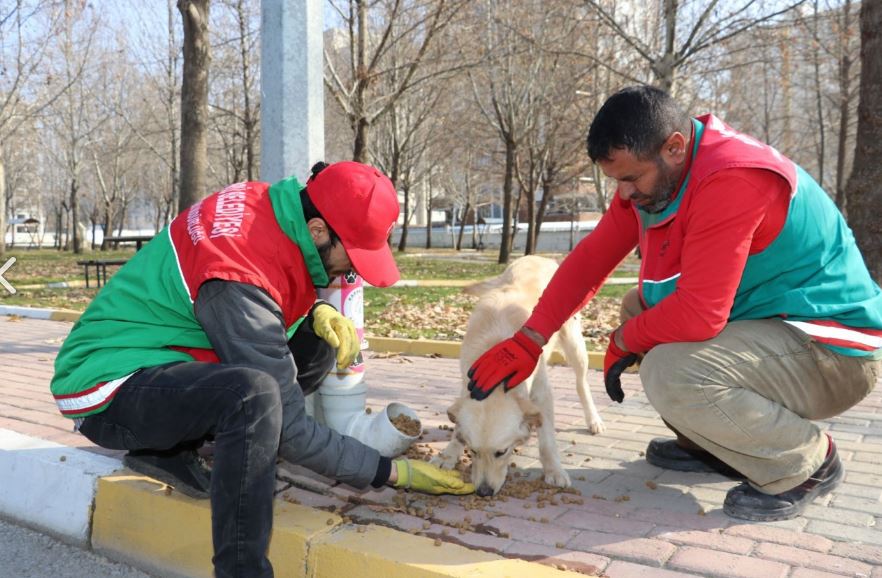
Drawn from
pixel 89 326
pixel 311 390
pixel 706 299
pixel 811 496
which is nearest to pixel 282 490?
pixel 311 390

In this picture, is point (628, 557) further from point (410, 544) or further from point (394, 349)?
point (394, 349)

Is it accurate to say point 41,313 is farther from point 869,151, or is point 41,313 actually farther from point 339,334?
point 869,151

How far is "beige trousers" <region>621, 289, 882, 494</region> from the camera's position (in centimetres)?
309

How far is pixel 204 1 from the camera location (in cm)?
1065

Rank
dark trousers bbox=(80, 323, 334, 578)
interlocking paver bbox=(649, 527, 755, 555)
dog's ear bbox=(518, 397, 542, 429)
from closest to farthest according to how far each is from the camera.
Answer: dark trousers bbox=(80, 323, 334, 578) → interlocking paver bbox=(649, 527, 755, 555) → dog's ear bbox=(518, 397, 542, 429)

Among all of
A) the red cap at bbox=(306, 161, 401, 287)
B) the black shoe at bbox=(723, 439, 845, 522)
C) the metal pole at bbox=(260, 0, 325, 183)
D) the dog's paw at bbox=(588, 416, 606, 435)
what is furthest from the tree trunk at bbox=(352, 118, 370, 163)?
the black shoe at bbox=(723, 439, 845, 522)

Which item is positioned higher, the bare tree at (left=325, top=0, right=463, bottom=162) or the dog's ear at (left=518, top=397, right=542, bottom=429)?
the bare tree at (left=325, top=0, right=463, bottom=162)

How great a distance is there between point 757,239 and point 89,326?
2.72 metres

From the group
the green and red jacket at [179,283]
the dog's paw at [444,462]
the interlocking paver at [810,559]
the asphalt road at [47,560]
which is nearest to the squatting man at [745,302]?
the interlocking paver at [810,559]

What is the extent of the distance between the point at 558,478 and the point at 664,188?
1548mm

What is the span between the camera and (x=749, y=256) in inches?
124

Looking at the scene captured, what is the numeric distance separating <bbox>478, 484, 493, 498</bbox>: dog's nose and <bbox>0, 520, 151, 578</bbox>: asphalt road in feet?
4.97

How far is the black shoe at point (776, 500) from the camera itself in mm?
3111

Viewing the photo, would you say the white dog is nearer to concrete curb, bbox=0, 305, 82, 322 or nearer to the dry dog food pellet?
the dry dog food pellet
